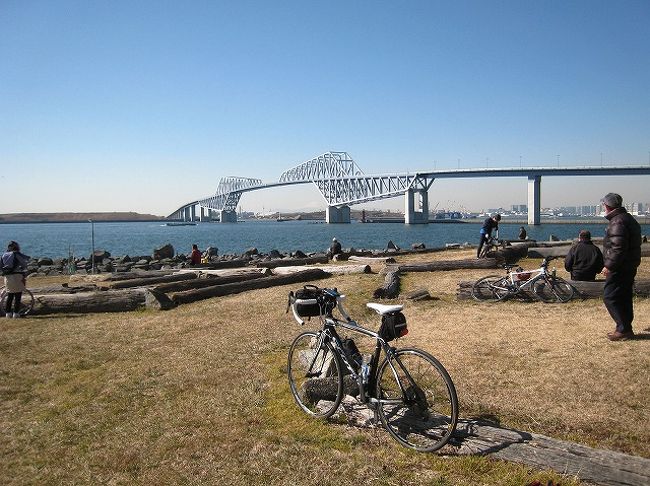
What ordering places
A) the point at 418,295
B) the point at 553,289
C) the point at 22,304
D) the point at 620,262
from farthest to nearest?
the point at 22,304 → the point at 418,295 → the point at 553,289 → the point at 620,262

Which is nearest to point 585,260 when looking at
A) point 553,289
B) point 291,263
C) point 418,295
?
point 553,289

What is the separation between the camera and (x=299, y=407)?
16.7ft

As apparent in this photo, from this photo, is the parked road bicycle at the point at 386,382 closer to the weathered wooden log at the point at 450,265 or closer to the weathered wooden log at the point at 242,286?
the weathered wooden log at the point at 242,286

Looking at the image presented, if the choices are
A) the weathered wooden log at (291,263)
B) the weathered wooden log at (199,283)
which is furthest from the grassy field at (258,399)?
the weathered wooden log at (291,263)

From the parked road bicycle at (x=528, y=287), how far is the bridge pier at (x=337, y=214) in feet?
408

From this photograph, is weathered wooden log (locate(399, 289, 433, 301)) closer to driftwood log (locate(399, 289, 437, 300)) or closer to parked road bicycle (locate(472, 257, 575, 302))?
driftwood log (locate(399, 289, 437, 300))

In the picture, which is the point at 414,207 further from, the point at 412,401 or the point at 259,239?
the point at 412,401

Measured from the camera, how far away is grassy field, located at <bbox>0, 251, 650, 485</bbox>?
3.98 meters

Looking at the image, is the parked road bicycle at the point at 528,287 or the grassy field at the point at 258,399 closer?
the grassy field at the point at 258,399

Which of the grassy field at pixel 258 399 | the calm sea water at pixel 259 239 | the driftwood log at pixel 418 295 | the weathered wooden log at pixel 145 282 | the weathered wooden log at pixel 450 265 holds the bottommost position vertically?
the calm sea water at pixel 259 239

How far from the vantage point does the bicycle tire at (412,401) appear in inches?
Result: 162

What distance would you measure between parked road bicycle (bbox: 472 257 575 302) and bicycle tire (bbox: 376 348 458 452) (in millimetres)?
6104

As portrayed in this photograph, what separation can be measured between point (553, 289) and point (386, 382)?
259 inches

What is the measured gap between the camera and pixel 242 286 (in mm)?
13164
